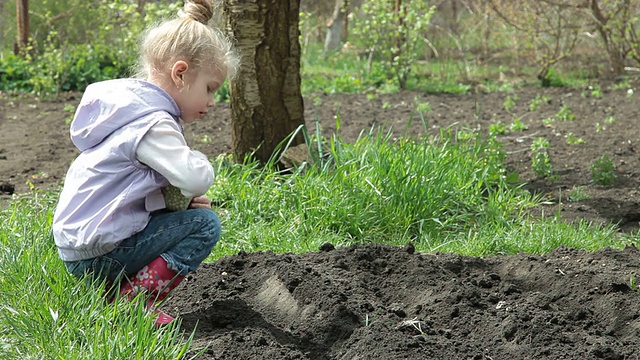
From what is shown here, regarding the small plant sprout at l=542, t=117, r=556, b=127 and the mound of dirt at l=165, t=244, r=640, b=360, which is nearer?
the mound of dirt at l=165, t=244, r=640, b=360

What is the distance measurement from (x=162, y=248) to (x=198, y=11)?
3.13ft

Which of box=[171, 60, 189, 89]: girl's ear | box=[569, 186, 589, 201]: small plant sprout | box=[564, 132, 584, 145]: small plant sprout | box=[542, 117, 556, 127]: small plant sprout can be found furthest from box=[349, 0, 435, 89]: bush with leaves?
box=[171, 60, 189, 89]: girl's ear

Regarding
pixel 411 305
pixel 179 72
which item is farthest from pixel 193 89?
pixel 411 305

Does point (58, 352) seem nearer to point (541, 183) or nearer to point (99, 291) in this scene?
point (99, 291)

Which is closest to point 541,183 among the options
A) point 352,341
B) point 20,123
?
point 352,341

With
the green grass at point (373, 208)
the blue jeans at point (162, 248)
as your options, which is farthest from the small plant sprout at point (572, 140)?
the blue jeans at point (162, 248)

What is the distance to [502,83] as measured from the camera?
12.0 m

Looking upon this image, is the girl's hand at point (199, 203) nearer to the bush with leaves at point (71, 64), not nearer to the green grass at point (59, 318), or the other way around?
the green grass at point (59, 318)

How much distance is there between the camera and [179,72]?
321 centimetres

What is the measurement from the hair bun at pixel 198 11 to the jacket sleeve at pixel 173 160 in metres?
0.50

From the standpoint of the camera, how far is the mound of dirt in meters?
3.06

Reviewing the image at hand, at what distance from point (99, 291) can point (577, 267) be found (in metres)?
2.19

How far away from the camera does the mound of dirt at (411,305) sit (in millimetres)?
3061

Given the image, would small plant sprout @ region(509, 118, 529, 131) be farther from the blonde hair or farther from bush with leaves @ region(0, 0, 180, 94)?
the blonde hair
